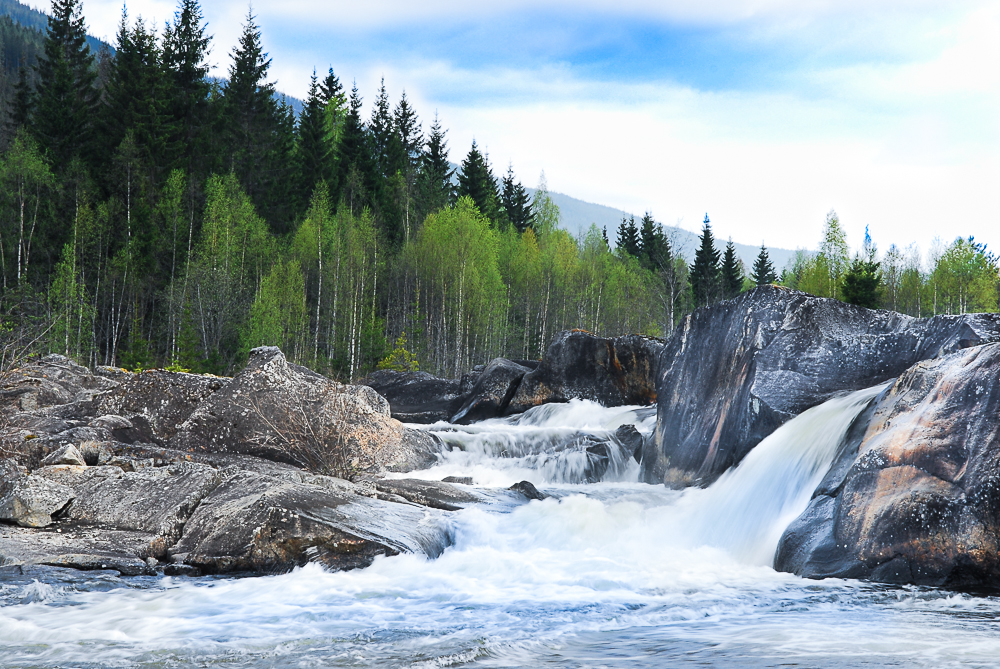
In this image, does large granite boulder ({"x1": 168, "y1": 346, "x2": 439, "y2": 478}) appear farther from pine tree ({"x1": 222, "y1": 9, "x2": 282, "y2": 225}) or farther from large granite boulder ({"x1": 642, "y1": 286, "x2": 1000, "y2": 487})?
pine tree ({"x1": 222, "y1": 9, "x2": 282, "y2": 225})

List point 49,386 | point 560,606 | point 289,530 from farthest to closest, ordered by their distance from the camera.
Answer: point 49,386
point 289,530
point 560,606

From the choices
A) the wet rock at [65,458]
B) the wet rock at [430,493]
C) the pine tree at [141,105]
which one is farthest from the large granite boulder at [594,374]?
the pine tree at [141,105]

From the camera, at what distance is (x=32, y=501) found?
827cm

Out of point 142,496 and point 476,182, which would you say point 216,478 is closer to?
point 142,496

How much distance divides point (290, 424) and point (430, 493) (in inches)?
124

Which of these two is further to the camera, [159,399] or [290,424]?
[159,399]

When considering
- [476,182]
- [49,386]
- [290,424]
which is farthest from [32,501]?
[476,182]

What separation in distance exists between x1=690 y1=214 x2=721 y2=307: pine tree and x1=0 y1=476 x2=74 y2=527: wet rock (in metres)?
67.4

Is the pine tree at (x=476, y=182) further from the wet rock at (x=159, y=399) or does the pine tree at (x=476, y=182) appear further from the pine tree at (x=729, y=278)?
the wet rock at (x=159, y=399)

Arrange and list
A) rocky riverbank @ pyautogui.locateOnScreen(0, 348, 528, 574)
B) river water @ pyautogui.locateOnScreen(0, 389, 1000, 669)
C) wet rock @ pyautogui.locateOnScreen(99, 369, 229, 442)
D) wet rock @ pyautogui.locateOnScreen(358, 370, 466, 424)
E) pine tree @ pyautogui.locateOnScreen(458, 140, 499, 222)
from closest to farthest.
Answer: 1. river water @ pyautogui.locateOnScreen(0, 389, 1000, 669)
2. rocky riverbank @ pyautogui.locateOnScreen(0, 348, 528, 574)
3. wet rock @ pyautogui.locateOnScreen(99, 369, 229, 442)
4. wet rock @ pyautogui.locateOnScreen(358, 370, 466, 424)
5. pine tree @ pyautogui.locateOnScreen(458, 140, 499, 222)

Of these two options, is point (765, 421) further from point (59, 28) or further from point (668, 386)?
point (59, 28)

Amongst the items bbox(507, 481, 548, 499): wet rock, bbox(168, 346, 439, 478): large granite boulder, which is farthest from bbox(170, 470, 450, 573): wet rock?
bbox(168, 346, 439, 478): large granite boulder

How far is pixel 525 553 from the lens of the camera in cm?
829

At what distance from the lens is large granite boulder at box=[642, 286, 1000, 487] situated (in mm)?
9867
